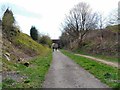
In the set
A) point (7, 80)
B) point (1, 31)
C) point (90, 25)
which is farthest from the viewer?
point (90, 25)

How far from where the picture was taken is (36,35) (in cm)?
8162

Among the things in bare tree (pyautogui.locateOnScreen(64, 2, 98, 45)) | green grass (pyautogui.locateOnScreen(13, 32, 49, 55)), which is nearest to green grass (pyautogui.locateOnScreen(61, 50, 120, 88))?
green grass (pyautogui.locateOnScreen(13, 32, 49, 55))

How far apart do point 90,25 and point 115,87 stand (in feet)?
192

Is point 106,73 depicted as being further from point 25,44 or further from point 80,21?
point 80,21

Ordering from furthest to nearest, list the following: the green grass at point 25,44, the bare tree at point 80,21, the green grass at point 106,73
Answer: the bare tree at point 80,21 < the green grass at point 25,44 < the green grass at point 106,73

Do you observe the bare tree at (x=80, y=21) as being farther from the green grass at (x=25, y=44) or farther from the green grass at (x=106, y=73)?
the green grass at (x=106, y=73)

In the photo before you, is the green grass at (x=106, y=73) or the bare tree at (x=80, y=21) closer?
the green grass at (x=106, y=73)

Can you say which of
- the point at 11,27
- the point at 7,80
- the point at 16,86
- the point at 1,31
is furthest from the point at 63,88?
the point at 11,27

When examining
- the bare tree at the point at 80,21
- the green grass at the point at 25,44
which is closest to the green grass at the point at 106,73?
the green grass at the point at 25,44

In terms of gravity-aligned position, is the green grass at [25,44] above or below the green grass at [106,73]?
above

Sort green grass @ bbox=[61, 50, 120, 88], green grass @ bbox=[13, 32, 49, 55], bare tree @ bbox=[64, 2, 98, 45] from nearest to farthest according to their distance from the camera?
1. green grass @ bbox=[61, 50, 120, 88]
2. green grass @ bbox=[13, 32, 49, 55]
3. bare tree @ bbox=[64, 2, 98, 45]

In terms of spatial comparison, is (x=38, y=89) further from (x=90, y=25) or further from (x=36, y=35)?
(x=36, y=35)

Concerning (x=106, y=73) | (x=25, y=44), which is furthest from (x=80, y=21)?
(x=106, y=73)

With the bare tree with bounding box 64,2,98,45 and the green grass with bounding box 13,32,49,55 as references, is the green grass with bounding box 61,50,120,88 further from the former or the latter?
the bare tree with bounding box 64,2,98,45
